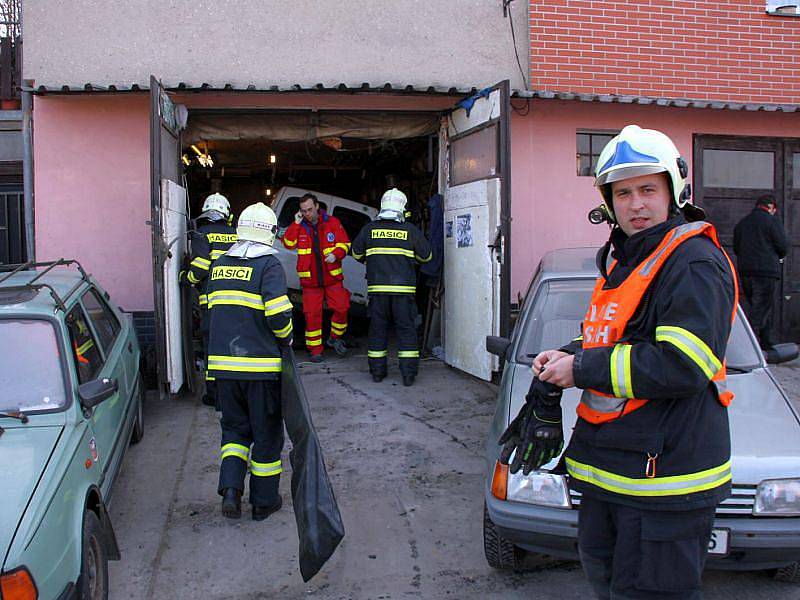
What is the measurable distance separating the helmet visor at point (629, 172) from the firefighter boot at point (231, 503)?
9.87 ft

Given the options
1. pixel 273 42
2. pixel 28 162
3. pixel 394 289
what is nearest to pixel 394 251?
pixel 394 289

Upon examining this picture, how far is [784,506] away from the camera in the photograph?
2.98m

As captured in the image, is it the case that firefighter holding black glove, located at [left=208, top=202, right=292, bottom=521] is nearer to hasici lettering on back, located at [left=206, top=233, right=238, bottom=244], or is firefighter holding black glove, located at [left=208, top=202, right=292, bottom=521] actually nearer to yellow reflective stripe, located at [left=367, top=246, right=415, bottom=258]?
hasici lettering on back, located at [left=206, top=233, right=238, bottom=244]

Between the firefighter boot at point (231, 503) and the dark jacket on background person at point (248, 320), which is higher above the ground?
the dark jacket on background person at point (248, 320)

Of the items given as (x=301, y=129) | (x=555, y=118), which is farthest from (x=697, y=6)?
(x=301, y=129)

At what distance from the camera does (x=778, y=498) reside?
299 cm

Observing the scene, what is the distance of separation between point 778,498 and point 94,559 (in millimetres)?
2977

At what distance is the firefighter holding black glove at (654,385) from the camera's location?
183 cm

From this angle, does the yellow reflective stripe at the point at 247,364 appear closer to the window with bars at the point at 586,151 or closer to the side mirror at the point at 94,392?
the side mirror at the point at 94,392

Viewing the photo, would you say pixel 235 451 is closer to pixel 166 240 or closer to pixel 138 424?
pixel 138 424

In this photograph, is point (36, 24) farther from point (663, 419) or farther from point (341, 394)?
point (663, 419)

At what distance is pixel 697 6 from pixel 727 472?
778 cm

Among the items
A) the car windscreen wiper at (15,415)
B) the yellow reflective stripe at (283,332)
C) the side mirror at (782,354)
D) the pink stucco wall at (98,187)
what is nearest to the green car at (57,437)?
the car windscreen wiper at (15,415)

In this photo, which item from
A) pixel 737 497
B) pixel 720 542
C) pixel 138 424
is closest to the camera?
pixel 720 542
